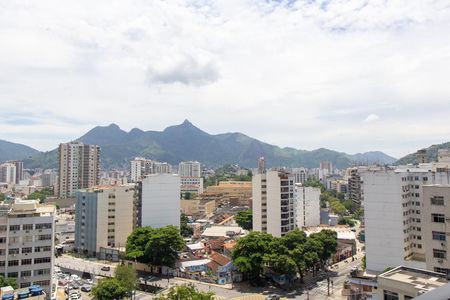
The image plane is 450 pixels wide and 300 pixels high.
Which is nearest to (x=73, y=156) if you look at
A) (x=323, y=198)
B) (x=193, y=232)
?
(x=193, y=232)

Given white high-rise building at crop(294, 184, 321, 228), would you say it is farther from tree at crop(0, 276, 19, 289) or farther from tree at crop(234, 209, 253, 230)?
tree at crop(0, 276, 19, 289)

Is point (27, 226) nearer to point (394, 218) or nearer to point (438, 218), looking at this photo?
point (438, 218)

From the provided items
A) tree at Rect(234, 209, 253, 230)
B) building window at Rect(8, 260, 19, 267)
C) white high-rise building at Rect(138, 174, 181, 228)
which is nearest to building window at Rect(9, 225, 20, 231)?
building window at Rect(8, 260, 19, 267)

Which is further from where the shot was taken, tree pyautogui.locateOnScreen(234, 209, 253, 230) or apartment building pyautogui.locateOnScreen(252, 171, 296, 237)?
tree pyautogui.locateOnScreen(234, 209, 253, 230)

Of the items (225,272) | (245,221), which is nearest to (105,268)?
(225,272)

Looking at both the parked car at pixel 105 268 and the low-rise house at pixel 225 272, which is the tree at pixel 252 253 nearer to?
the low-rise house at pixel 225 272
